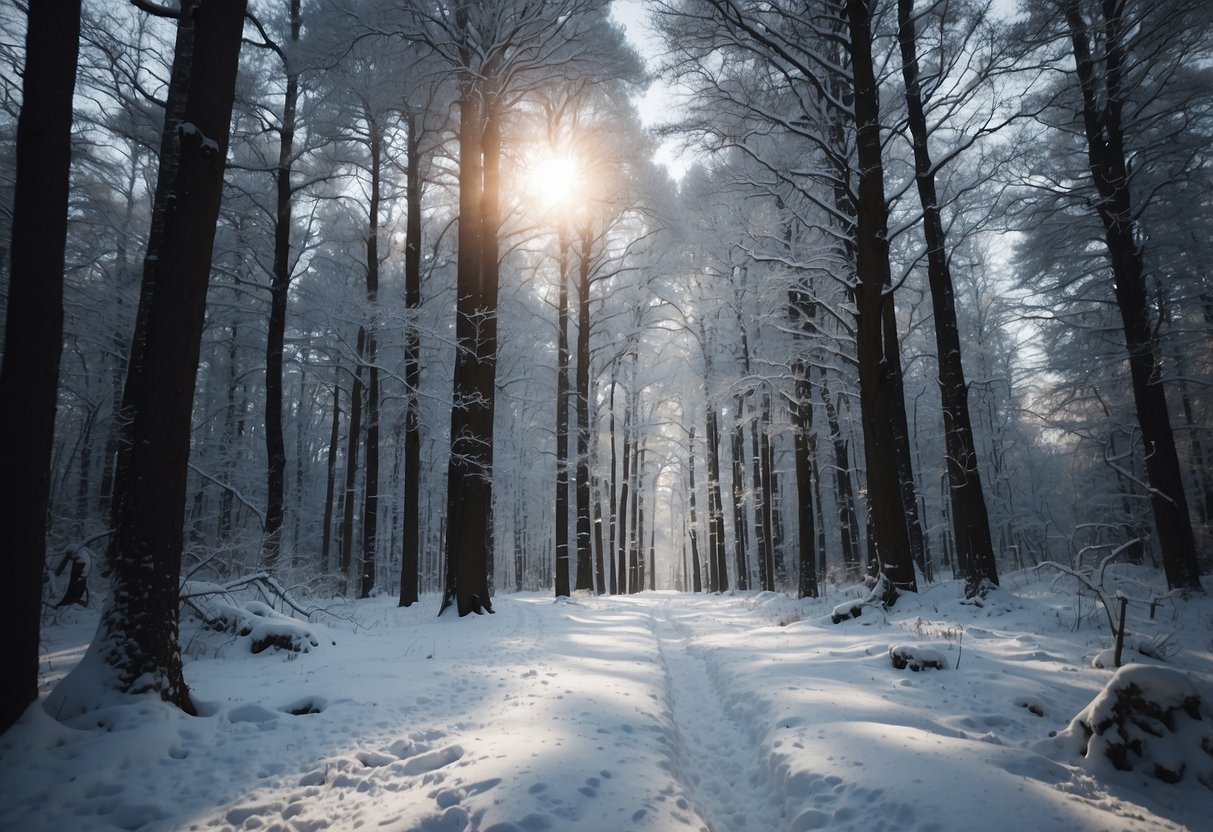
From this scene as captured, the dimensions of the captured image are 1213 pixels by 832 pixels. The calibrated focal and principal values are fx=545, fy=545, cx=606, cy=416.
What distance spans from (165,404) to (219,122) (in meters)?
2.18

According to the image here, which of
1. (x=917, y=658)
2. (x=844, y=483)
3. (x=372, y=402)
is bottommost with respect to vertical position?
(x=917, y=658)

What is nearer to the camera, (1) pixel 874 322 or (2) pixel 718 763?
(2) pixel 718 763

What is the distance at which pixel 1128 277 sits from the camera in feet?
34.5

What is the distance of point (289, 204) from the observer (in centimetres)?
1228

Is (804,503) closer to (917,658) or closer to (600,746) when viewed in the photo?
(917,658)

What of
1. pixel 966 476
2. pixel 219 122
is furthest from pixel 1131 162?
pixel 219 122

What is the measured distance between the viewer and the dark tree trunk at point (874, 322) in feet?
27.9

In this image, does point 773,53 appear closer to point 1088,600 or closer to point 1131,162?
point 1131,162

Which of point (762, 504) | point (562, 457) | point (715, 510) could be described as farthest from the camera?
point (715, 510)

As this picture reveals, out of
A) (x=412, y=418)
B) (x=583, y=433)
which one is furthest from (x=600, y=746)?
(x=583, y=433)

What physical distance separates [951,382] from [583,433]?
1010 centimetres

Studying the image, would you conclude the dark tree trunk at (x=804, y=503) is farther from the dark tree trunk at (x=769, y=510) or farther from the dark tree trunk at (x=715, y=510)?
the dark tree trunk at (x=715, y=510)

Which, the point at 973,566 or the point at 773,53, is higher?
the point at 773,53

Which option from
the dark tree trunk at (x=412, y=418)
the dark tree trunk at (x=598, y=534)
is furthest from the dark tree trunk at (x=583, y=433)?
the dark tree trunk at (x=412, y=418)
